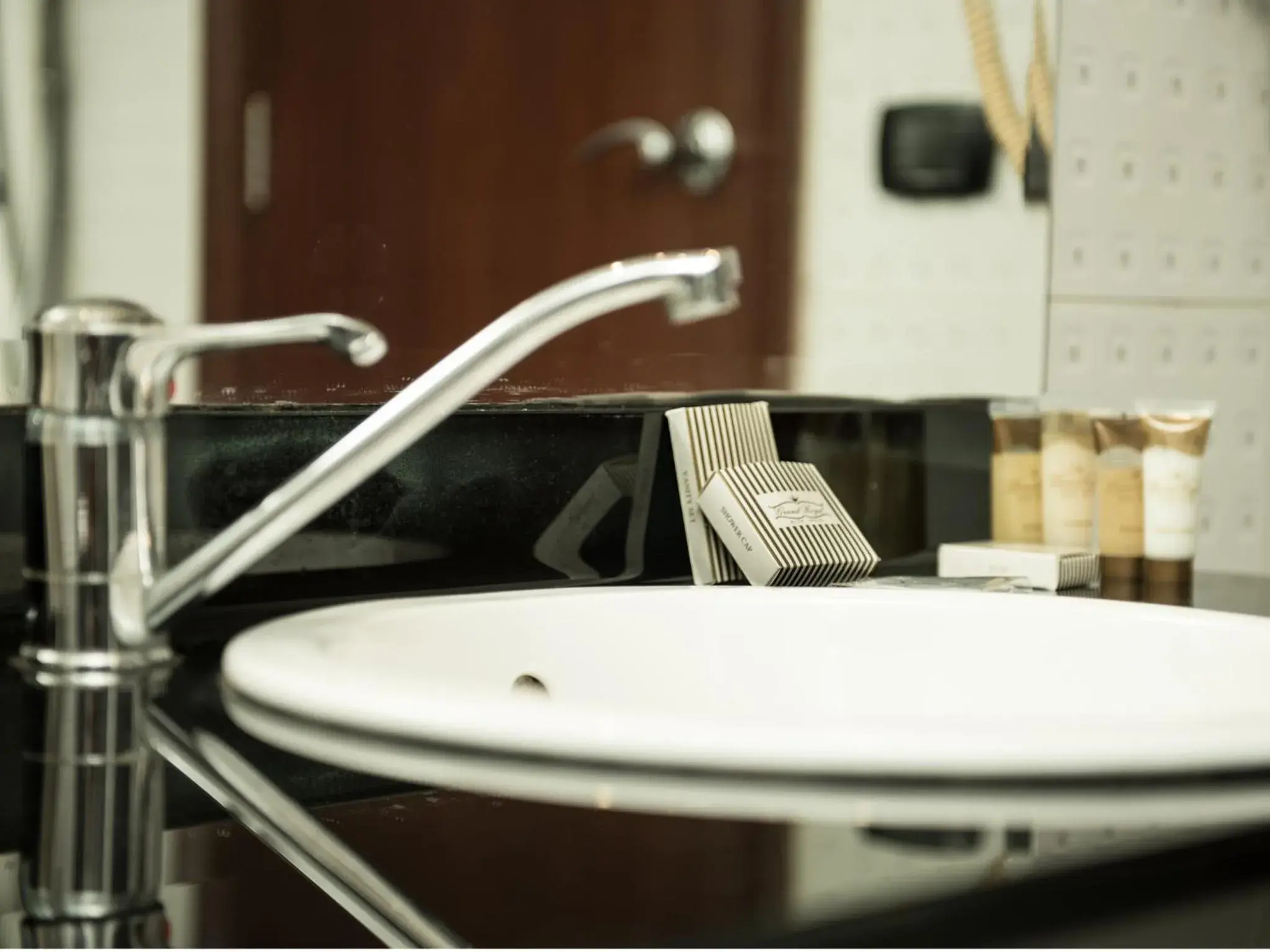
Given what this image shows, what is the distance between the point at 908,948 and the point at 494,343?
333mm

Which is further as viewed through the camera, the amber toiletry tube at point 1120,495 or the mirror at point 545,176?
the amber toiletry tube at point 1120,495

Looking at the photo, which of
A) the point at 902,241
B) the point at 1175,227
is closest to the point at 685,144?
the point at 902,241

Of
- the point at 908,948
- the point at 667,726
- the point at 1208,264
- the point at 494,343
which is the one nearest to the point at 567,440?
the point at 494,343

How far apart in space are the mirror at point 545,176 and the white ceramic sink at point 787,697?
20 cm

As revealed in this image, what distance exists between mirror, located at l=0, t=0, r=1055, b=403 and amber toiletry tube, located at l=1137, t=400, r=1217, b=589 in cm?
20

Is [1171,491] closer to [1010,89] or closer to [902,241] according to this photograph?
[902,241]

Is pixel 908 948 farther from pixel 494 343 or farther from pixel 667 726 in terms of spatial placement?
pixel 494 343

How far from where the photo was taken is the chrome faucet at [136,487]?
0.61 metres

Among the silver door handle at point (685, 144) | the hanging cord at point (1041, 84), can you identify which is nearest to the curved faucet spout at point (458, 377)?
the silver door handle at point (685, 144)

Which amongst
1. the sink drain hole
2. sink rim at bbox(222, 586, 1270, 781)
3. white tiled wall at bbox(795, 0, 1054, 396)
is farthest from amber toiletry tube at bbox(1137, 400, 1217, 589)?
sink rim at bbox(222, 586, 1270, 781)

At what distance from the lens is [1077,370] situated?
56.4 inches

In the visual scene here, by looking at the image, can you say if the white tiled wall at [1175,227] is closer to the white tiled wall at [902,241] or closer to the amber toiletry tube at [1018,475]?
the white tiled wall at [902,241]

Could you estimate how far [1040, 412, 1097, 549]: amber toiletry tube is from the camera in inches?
46.3

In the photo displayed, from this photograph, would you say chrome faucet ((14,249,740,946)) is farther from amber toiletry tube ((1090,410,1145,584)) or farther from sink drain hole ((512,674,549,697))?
amber toiletry tube ((1090,410,1145,584))
